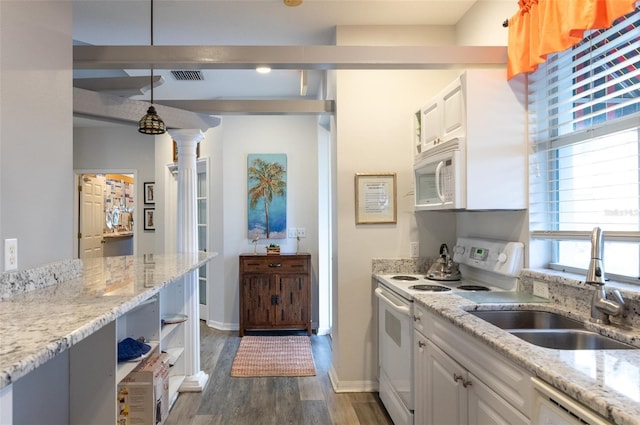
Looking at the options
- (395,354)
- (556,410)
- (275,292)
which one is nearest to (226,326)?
(275,292)

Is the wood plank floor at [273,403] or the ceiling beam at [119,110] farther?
the wood plank floor at [273,403]

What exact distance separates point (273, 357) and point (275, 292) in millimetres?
852

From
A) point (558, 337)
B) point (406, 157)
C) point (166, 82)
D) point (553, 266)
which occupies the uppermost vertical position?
point (166, 82)

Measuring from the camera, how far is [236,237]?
4785 mm

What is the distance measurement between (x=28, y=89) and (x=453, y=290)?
225cm

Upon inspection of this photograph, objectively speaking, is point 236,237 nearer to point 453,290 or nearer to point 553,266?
point 453,290

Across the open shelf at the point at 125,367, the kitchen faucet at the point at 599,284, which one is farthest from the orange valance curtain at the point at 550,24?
the open shelf at the point at 125,367

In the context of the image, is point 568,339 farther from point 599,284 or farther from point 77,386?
point 77,386

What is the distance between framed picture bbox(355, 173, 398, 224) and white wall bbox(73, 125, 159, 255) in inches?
160

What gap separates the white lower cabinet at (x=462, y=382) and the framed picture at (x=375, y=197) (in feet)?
3.55

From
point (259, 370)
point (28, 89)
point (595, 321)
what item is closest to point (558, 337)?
point (595, 321)

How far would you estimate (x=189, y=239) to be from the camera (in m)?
3.12

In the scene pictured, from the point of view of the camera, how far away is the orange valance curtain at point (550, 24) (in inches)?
57.7

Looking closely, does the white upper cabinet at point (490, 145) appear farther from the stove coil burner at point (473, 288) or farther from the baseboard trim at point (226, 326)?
the baseboard trim at point (226, 326)
